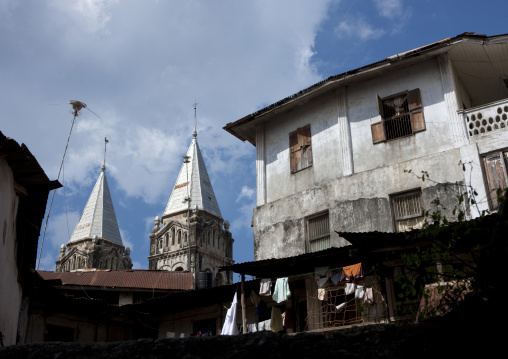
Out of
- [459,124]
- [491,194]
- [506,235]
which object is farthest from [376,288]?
[506,235]

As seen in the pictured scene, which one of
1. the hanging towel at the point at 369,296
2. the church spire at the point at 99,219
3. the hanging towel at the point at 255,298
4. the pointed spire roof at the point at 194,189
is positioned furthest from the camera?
the church spire at the point at 99,219

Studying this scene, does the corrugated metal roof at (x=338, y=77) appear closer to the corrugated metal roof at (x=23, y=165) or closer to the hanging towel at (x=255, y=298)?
the hanging towel at (x=255, y=298)

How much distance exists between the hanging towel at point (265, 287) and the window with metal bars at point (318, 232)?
233 centimetres

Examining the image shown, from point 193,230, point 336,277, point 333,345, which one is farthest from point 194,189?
point 333,345

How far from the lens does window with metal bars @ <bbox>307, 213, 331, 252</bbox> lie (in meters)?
16.6

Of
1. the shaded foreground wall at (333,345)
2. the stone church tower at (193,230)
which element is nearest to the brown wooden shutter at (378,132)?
the shaded foreground wall at (333,345)

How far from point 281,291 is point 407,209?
4101mm

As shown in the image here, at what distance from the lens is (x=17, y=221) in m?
12.8

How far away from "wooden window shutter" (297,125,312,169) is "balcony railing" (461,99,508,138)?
4703 millimetres

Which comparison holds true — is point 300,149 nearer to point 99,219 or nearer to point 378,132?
point 378,132

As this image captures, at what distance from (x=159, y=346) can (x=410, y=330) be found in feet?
7.70

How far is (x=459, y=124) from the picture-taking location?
15.4 m

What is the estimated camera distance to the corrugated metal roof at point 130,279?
88.7 feet

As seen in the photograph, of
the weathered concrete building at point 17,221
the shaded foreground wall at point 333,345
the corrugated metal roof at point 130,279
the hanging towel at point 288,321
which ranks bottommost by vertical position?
the shaded foreground wall at point 333,345
